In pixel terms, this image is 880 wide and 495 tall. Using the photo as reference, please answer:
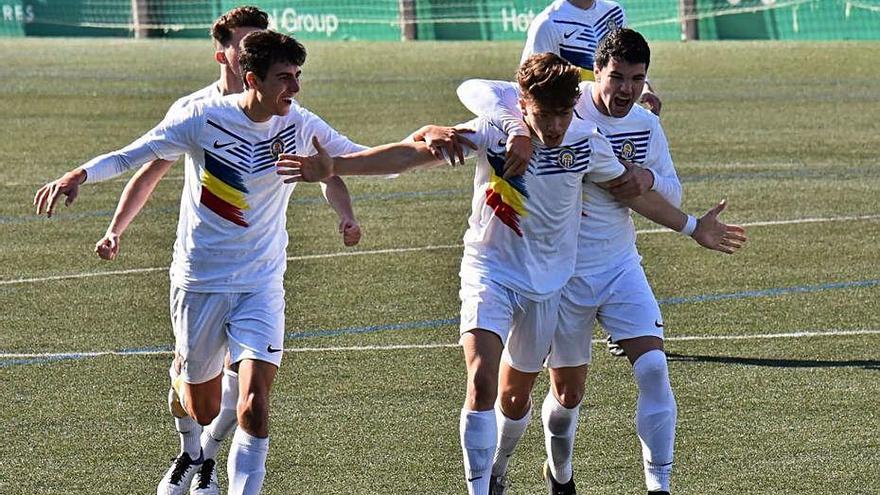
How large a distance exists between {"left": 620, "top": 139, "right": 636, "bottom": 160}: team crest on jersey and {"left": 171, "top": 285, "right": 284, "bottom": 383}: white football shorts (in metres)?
1.69

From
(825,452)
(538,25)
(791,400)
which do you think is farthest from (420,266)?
(825,452)

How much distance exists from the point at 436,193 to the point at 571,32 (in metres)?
6.22

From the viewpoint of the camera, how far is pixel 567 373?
7.75 m

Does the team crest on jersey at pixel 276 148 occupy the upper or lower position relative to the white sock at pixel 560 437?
upper

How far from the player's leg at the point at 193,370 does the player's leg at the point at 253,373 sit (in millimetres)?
117

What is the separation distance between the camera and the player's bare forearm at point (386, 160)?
732 centimetres

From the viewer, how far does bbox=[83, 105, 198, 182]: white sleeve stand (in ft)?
24.8

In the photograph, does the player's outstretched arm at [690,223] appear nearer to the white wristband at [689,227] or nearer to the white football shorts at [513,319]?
the white wristband at [689,227]

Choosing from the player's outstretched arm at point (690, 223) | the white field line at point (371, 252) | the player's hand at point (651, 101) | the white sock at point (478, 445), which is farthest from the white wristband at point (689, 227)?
the white field line at point (371, 252)

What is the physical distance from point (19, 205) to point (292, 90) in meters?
9.54

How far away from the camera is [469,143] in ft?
24.1

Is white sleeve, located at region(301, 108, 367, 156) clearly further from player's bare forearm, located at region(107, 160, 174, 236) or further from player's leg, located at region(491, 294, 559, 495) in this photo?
player's leg, located at region(491, 294, 559, 495)

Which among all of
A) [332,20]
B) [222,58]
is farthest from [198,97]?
[332,20]

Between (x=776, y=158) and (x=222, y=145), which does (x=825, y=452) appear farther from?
(x=776, y=158)
